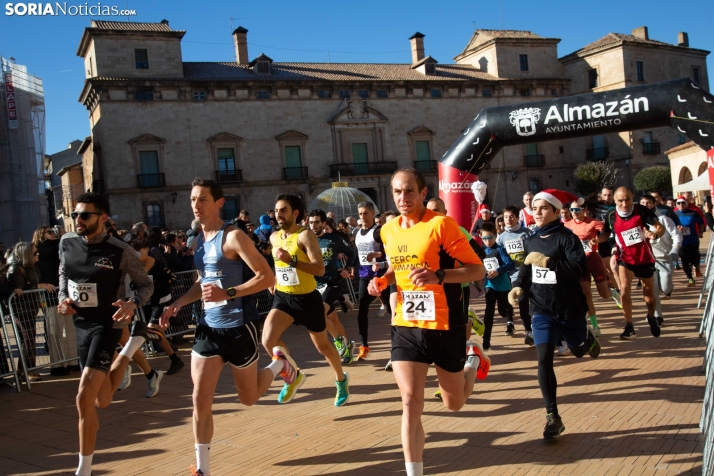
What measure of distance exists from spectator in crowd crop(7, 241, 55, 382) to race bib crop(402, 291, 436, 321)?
19.1 feet

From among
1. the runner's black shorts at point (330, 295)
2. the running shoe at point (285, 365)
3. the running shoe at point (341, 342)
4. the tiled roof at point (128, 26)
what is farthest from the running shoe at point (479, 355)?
the tiled roof at point (128, 26)

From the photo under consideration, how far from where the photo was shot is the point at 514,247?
28.8ft

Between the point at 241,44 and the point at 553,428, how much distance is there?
1842 inches

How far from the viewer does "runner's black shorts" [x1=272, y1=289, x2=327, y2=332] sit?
20.8ft

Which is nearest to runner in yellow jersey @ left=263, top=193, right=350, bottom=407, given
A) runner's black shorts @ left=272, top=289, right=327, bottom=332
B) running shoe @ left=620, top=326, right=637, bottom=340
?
runner's black shorts @ left=272, top=289, right=327, bottom=332

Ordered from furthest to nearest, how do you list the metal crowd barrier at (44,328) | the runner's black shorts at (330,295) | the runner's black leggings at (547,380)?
the metal crowd barrier at (44,328), the runner's black shorts at (330,295), the runner's black leggings at (547,380)

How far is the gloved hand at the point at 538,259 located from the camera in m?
5.43

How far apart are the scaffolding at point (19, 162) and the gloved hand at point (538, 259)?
27.6 metres

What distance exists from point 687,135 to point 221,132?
36371 millimetres

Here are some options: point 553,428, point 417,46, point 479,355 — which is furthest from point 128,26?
point 553,428

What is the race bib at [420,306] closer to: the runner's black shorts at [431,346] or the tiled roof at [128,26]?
the runner's black shorts at [431,346]

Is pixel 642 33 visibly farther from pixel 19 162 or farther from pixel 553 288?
pixel 553 288

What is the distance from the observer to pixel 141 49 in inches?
1652

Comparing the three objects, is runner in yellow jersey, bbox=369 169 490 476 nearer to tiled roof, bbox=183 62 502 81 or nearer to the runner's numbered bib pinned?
the runner's numbered bib pinned
